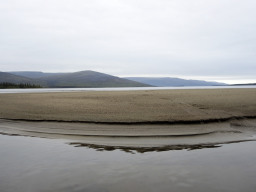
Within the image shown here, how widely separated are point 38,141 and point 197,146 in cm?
635

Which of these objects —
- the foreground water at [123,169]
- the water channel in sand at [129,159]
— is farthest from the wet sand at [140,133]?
the foreground water at [123,169]

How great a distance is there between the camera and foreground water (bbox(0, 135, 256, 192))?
5.07 meters

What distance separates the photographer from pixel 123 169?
20.1 feet

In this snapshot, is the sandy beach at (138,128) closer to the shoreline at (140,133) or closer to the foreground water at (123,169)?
the shoreline at (140,133)

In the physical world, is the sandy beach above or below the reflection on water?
above

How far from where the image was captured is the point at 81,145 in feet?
28.2

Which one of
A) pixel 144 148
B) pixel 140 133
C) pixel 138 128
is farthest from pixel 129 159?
pixel 138 128

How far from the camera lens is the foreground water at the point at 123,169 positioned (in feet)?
16.6

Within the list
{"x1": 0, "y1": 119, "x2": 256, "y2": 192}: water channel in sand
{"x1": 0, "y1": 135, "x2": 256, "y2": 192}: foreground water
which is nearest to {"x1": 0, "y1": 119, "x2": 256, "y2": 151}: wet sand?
{"x1": 0, "y1": 119, "x2": 256, "y2": 192}: water channel in sand

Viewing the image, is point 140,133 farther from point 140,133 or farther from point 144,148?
point 144,148

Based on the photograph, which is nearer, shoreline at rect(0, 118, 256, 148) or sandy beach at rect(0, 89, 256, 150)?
shoreline at rect(0, 118, 256, 148)

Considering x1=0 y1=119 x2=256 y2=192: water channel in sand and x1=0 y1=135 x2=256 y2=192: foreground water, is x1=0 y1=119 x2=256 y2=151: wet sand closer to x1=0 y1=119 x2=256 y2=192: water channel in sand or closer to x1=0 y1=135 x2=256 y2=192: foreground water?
x1=0 y1=119 x2=256 y2=192: water channel in sand

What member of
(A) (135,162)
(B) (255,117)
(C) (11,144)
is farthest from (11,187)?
(B) (255,117)

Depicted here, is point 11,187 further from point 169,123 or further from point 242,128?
point 242,128
